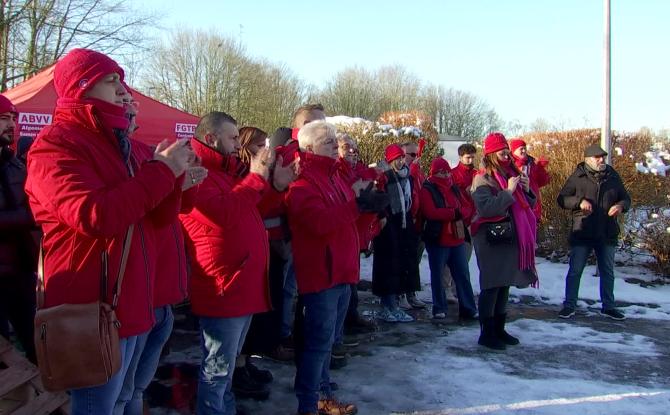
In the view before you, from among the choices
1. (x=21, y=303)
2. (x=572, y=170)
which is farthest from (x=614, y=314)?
(x=21, y=303)

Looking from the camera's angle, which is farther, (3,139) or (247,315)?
(3,139)

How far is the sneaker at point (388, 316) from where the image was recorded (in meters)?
6.42

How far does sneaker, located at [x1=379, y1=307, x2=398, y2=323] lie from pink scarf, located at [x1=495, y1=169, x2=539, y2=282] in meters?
1.67

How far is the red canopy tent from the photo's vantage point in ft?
22.7

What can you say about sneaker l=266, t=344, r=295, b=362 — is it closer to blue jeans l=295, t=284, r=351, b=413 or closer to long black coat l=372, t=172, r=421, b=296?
blue jeans l=295, t=284, r=351, b=413

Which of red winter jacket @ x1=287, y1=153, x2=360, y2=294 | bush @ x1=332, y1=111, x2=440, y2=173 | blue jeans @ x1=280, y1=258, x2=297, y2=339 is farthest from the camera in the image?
bush @ x1=332, y1=111, x2=440, y2=173

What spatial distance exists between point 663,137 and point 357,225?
983cm

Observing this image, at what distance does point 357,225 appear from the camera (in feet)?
13.5

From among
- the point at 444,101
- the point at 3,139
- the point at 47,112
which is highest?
the point at 444,101

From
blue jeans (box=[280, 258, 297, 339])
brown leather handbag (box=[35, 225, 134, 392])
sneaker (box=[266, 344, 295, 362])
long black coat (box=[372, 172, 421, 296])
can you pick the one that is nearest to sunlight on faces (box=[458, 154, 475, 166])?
long black coat (box=[372, 172, 421, 296])

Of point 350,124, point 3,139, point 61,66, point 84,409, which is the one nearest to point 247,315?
point 84,409

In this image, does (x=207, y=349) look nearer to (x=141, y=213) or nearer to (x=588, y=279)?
(x=141, y=213)

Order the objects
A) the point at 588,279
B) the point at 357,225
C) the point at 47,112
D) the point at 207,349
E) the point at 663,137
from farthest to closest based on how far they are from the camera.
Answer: the point at 663,137, the point at 588,279, the point at 47,112, the point at 357,225, the point at 207,349

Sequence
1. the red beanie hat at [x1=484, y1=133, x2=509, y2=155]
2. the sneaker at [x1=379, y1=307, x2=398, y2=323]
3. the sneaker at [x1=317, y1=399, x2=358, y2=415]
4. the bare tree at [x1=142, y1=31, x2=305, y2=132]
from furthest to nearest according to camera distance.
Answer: the bare tree at [x1=142, y1=31, x2=305, y2=132] → the sneaker at [x1=379, y1=307, x2=398, y2=323] → the red beanie hat at [x1=484, y1=133, x2=509, y2=155] → the sneaker at [x1=317, y1=399, x2=358, y2=415]
